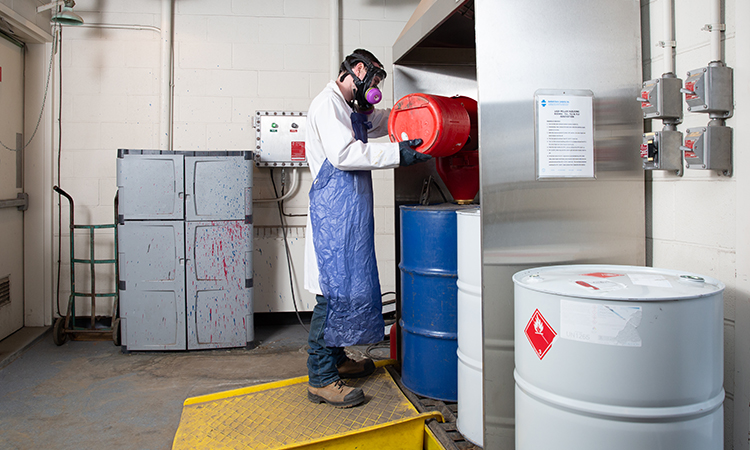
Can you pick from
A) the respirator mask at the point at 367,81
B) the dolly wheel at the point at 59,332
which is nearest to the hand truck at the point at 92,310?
the dolly wheel at the point at 59,332

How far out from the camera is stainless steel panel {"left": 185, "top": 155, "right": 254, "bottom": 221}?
3.26 m

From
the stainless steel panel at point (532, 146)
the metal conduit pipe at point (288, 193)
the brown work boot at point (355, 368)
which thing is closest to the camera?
the stainless steel panel at point (532, 146)

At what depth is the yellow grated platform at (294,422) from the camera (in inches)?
72.4

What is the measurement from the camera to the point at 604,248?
1.66 metres

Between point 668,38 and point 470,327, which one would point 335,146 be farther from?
point 668,38

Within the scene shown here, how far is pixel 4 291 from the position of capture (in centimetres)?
350

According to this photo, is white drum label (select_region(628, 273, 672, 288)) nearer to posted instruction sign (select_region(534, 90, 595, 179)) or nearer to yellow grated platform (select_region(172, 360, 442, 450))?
posted instruction sign (select_region(534, 90, 595, 179))

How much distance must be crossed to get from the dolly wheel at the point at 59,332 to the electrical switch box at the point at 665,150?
3.70m

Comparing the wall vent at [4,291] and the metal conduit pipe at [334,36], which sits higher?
the metal conduit pipe at [334,36]

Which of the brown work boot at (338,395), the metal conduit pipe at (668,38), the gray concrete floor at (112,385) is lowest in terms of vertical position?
the gray concrete floor at (112,385)

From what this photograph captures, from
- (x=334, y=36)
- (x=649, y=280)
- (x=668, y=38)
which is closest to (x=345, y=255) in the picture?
(x=649, y=280)

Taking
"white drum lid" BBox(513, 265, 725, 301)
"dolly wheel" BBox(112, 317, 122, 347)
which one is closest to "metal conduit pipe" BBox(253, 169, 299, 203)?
"dolly wheel" BBox(112, 317, 122, 347)

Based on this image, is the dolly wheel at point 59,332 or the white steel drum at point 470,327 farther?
the dolly wheel at point 59,332

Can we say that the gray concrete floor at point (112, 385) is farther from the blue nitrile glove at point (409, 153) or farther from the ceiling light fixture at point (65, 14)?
the ceiling light fixture at point (65, 14)
